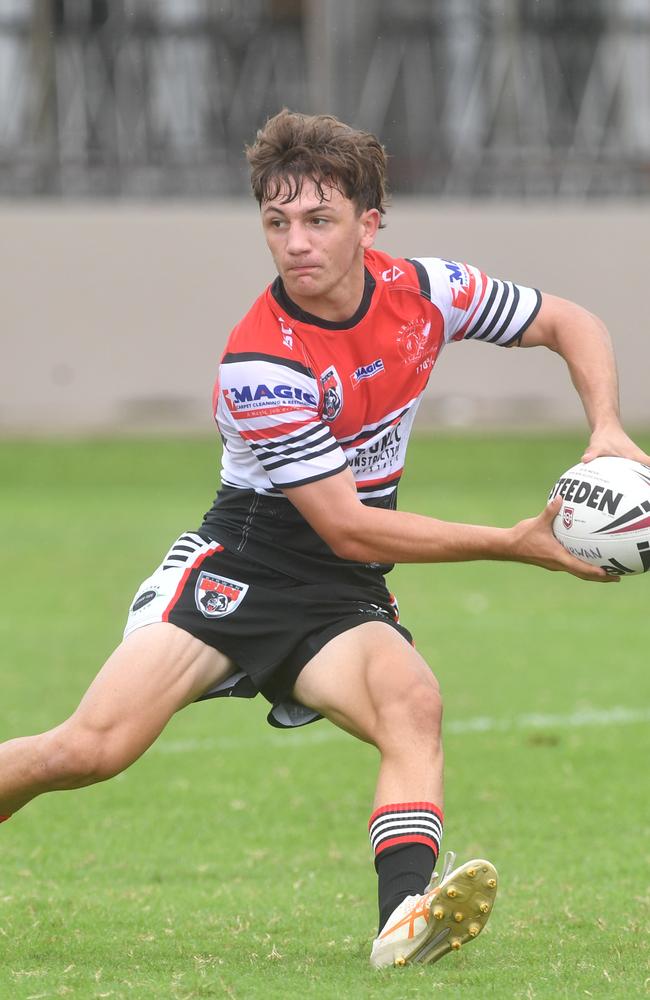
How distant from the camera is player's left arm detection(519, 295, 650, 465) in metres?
5.21

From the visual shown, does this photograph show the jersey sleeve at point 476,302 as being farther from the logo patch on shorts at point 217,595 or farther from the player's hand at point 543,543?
the logo patch on shorts at point 217,595

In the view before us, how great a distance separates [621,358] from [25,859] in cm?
2488

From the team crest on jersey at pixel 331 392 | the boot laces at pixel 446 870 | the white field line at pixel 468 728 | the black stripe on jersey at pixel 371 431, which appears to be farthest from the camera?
the white field line at pixel 468 728

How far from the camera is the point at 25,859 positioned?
666 centimetres

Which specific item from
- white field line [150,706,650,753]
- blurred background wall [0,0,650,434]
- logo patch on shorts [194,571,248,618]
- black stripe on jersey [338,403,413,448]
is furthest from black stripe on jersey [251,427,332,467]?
blurred background wall [0,0,650,434]

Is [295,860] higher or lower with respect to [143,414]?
higher

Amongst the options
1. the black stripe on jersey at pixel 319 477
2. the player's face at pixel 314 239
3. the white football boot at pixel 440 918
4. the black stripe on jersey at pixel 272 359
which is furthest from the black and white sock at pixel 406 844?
the player's face at pixel 314 239

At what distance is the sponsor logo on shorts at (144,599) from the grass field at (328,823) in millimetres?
1077

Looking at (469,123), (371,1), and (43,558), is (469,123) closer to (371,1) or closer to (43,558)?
(371,1)

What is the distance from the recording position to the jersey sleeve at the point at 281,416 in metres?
5.11

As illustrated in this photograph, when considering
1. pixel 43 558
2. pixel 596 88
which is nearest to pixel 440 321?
pixel 43 558

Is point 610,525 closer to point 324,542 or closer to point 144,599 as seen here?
point 324,542

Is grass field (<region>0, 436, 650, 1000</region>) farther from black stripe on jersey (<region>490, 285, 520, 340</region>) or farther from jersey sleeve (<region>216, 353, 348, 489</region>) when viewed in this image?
black stripe on jersey (<region>490, 285, 520, 340</region>)

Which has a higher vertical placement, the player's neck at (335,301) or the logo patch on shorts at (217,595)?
the player's neck at (335,301)
